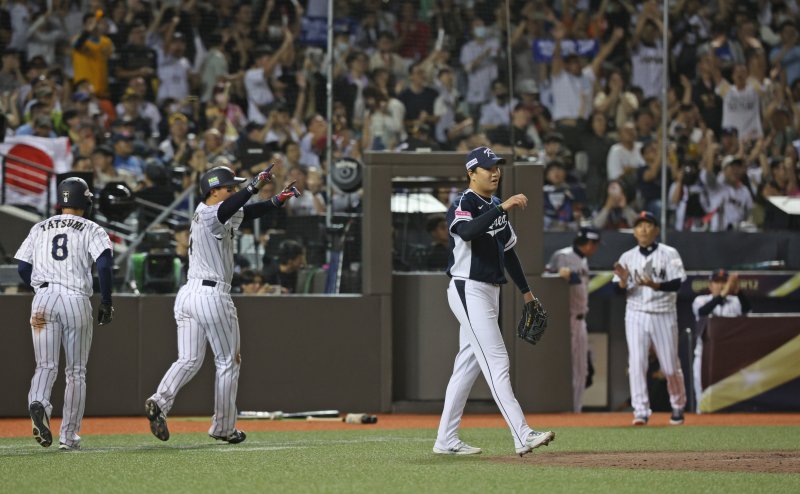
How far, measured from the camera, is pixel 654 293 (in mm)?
12797

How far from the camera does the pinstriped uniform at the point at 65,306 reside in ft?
29.9

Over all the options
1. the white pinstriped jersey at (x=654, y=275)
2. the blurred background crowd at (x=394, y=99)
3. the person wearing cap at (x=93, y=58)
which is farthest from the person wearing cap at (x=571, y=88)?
the person wearing cap at (x=93, y=58)

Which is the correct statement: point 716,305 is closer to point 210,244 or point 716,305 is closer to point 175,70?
point 210,244

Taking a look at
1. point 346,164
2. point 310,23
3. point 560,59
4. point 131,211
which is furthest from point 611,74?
point 131,211

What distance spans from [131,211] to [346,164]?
2504 millimetres

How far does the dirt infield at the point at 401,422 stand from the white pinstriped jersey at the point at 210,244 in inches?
104

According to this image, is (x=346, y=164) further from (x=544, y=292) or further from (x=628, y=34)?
(x=628, y=34)

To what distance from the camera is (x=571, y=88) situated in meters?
18.4

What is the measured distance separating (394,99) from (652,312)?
5.82 m

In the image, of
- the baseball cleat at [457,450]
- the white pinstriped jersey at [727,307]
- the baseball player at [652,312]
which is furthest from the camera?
the white pinstriped jersey at [727,307]

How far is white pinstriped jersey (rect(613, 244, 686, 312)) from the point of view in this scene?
1273cm

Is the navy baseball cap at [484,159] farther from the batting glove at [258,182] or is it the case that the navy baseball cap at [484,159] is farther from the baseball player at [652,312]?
the baseball player at [652,312]

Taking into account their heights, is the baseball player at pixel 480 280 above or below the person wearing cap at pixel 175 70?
below

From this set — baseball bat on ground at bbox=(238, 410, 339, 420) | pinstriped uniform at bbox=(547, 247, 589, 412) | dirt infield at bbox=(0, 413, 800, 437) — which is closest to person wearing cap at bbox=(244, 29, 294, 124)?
pinstriped uniform at bbox=(547, 247, 589, 412)
